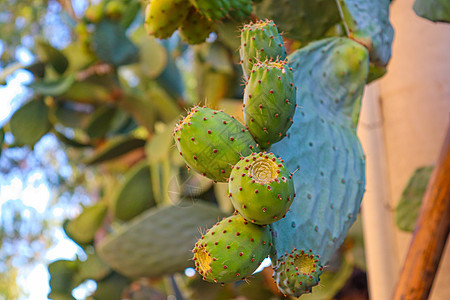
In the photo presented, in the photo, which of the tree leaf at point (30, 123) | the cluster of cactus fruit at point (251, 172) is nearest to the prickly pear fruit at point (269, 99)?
the cluster of cactus fruit at point (251, 172)

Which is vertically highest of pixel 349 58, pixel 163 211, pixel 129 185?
pixel 349 58

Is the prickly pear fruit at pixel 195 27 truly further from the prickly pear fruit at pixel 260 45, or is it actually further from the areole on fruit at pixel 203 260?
the areole on fruit at pixel 203 260

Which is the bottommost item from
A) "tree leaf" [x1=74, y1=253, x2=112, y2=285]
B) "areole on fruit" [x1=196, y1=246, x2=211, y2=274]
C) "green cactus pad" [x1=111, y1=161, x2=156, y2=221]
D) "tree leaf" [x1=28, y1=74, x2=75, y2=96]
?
"tree leaf" [x1=74, y1=253, x2=112, y2=285]

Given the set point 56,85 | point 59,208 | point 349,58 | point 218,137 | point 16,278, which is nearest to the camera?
point 218,137

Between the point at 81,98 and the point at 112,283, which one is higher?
the point at 81,98

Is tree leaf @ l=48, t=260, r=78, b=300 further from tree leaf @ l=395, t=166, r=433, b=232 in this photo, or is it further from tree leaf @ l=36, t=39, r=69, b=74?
tree leaf @ l=395, t=166, r=433, b=232

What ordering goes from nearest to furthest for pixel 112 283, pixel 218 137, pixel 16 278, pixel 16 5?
pixel 218 137
pixel 112 283
pixel 16 5
pixel 16 278

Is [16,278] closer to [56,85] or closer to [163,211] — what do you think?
[56,85]

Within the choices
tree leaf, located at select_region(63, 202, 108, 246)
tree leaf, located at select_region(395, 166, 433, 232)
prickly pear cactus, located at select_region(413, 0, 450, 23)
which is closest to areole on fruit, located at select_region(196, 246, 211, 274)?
prickly pear cactus, located at select_region(413, 0, 450, 23)

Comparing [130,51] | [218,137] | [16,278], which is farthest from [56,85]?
[16,278]
